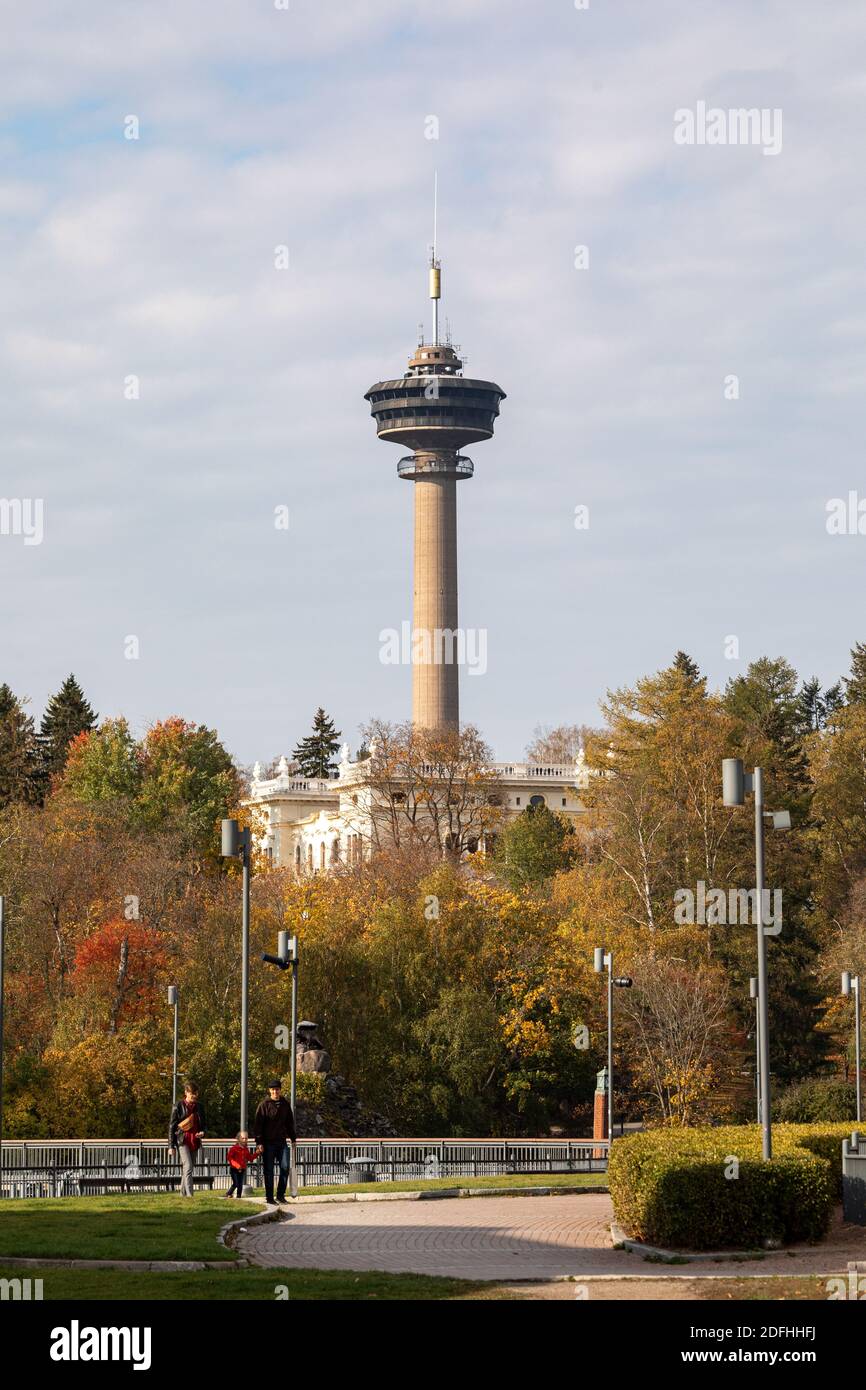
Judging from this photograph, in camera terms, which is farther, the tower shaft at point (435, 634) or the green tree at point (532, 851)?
the tower shaft at point (435, 634)

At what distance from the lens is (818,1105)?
52.2 metres

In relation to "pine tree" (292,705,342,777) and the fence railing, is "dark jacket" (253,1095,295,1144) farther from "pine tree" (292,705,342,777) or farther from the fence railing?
"pine tree" (292,705,342,777)

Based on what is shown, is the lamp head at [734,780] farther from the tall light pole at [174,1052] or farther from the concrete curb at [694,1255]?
the tall light pole at [174,1052]

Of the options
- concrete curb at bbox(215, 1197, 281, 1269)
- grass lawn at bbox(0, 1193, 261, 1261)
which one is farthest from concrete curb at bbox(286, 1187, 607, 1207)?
concrete curb at bbox(215, 1197, 281, 1269)

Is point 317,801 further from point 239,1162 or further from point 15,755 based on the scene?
point 239,1162

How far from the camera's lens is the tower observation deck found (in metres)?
136

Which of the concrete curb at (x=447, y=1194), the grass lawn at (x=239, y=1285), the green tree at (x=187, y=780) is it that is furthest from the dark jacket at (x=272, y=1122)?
the green tree at (x=187, y=780)

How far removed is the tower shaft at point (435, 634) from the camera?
13500cm

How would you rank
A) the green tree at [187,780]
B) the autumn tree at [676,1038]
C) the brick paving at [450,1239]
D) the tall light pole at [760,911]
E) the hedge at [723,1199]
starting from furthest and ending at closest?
the green tree at [187,780]
the autumn tree at [676,1038]
the tall light pole at [760,911]
the hedge at [723,1199]
the brick paving at [450,1239]

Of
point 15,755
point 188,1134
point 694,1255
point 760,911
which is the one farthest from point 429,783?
point 694,1255

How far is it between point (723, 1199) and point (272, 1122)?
7332 millimetres

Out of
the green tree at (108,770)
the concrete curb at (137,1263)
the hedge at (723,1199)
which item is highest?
the green tree at (108,770)

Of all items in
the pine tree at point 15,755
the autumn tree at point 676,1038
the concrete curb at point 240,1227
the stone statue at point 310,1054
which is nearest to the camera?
the concrete curb at point 240,1227
